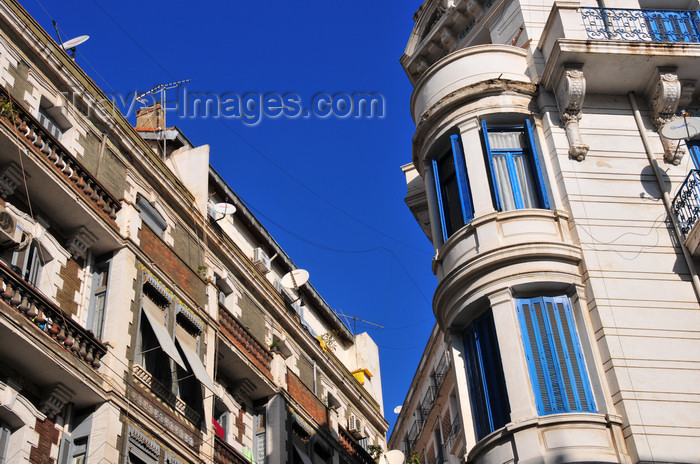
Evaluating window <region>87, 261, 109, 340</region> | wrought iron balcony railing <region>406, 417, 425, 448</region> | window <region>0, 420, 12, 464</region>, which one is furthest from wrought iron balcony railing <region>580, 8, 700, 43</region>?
wrought iron balcony railing <region>406, 417, 425, 448</region>

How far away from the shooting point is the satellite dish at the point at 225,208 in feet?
88.6

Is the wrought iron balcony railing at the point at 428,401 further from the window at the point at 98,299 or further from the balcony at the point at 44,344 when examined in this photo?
the balcony at the point at 44,344

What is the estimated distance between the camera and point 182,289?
2236cm

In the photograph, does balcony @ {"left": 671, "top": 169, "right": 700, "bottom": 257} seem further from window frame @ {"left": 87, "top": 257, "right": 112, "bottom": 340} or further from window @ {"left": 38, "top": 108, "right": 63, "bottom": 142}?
window @ {"left": 38, "top": 108, "right": 63, "bottom": 142}

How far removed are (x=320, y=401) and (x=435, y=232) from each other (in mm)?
10944

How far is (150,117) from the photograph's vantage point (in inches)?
1198

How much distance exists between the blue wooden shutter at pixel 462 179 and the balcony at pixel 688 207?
4111 mm

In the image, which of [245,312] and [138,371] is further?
[245,312]

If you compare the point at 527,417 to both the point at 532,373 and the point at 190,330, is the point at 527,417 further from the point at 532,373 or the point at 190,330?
the point at 190,330

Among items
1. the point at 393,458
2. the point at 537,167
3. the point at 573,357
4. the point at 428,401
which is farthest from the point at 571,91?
the point at 428,401

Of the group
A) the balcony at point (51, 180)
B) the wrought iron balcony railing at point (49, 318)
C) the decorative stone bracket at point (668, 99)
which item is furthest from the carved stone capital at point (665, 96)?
the wrought iron balcony railing at point (49, 318)

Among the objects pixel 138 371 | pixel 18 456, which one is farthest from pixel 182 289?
pixel 18 456

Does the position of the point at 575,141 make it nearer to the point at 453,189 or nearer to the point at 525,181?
the point at 525,181

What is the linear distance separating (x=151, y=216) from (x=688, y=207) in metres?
12.5
